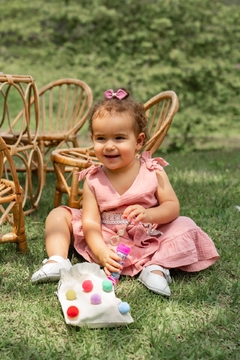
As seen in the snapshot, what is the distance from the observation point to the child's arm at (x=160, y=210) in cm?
194

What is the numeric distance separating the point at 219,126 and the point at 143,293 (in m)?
5.08

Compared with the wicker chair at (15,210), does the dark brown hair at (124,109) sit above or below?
above

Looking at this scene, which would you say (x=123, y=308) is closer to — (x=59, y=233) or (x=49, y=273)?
(x=49, y=273)

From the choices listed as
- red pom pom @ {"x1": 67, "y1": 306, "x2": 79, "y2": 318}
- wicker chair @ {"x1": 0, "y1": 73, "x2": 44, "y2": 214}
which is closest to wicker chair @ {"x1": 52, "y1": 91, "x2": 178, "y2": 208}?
wicker chair @ {"x1": 0, "y1": 73, "x2": 44, "y2": 214}

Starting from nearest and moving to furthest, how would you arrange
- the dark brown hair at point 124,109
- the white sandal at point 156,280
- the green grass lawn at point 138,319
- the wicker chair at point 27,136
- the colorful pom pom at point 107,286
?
the green grass lawn at point 138,319 → the colorful pom pom at point 107,286 → the white sandal at point 156,280 → the dark brown hair at point 124,109 → the wicker chair at point 27,136

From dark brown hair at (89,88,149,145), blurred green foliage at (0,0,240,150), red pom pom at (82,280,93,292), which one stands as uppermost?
dark brown hair at (89,88,149,145)

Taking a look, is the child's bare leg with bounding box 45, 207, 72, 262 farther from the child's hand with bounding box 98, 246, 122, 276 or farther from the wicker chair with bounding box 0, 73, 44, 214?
the wicker chair with bounding box 0, 73, 44, 214

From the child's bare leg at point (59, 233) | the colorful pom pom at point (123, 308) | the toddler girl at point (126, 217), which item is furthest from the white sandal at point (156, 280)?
the child's bare leg at point (59, 233)

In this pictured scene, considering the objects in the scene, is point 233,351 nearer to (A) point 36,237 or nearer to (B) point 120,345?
(B) point 120,345

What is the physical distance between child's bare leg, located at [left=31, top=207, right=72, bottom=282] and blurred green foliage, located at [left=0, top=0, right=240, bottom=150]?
178 inches

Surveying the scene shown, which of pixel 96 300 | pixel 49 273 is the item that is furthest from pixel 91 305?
pixel 49 273

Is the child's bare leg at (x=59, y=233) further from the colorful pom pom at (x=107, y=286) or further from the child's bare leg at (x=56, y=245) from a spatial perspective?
the colorful pom pom at (x=107, y=286)

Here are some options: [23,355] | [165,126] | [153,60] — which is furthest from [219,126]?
[23,355]

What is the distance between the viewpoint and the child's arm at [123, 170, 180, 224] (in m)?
1.94
